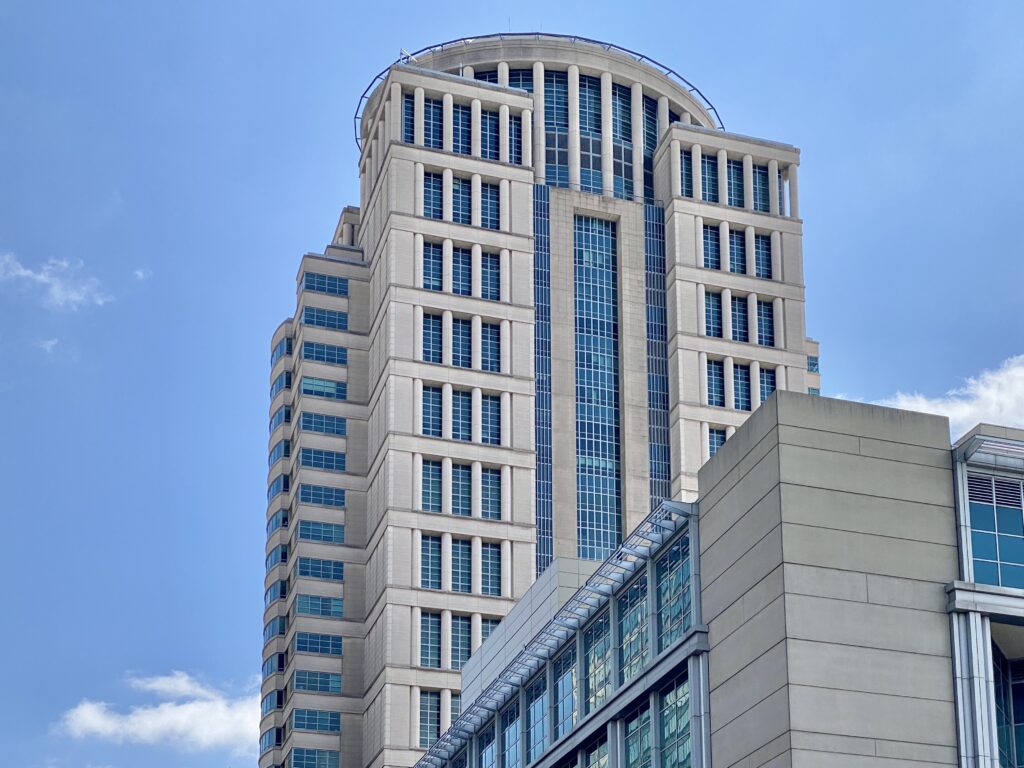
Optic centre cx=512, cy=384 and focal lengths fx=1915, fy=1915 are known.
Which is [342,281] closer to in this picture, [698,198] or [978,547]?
[698,198]

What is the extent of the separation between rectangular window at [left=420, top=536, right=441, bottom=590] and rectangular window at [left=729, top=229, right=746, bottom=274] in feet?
120

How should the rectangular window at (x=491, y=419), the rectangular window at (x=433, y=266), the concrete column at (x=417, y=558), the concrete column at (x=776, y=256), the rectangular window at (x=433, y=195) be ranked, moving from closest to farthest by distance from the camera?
the concrete column at (x=417, y=558)
the rectangular window at (x=491, y=419)
the rectangular window at (x=433, y=266)
the rectangular window at (x=433, y=195)
the concrete column at (x=776, y=256)

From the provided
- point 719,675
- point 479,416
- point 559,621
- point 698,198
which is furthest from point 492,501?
point 719,675

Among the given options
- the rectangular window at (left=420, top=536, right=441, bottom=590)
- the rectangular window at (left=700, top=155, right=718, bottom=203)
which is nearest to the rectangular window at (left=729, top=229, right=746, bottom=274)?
the rectangular window at (left=700, top=155, right=718, bottom=203)

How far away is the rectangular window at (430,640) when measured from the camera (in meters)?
143

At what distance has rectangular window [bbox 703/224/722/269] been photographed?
16288 centimetres

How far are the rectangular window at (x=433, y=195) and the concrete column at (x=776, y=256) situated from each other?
96.3 feet

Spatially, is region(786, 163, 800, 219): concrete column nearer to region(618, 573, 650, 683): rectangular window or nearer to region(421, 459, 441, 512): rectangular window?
region(421, 459, 441, 512): rectangular window

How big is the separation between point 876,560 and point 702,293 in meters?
95.4

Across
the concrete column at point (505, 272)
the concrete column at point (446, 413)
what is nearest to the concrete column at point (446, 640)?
the concrete column at point (446, 413)

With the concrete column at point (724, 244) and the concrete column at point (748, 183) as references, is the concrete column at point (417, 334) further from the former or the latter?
the concrete column at point (748, 183)

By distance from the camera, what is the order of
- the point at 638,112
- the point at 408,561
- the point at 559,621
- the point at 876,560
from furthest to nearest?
1. the point at 638,112
2. the point at 408,561
3. the point at 559,621
4. the point at 876,560

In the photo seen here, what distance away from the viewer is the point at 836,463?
220 ft

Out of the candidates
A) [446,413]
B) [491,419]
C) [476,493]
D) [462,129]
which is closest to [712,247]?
[462,129]
